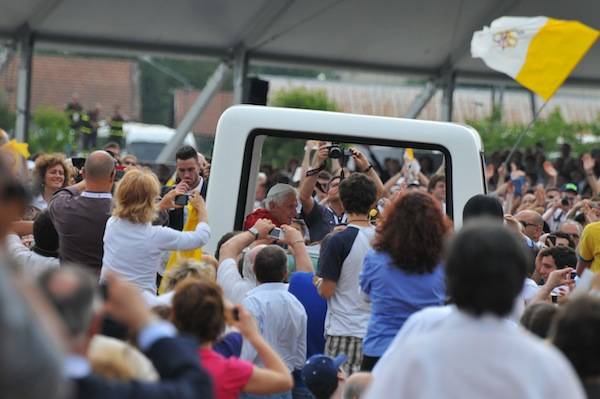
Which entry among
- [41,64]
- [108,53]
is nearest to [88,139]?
[108,53]

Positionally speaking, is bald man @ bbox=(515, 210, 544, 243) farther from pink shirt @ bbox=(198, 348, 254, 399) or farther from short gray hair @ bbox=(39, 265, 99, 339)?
short gray hair @ bbox=(39, 265, 99, 339)

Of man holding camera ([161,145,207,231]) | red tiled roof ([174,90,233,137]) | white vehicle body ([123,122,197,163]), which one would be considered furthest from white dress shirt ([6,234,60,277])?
red tiled roof ([174,90,233,137])

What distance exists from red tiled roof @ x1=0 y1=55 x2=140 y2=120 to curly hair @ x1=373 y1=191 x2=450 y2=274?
60937 millimetres

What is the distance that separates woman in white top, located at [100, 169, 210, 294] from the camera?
6496 mm

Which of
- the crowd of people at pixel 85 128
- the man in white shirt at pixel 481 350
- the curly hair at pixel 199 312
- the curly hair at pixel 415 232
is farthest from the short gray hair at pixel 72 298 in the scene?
the crowd of people at pixel 85 128

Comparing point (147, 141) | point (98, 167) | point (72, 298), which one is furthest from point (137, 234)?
point (147, 141)

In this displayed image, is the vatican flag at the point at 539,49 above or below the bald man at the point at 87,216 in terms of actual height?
above

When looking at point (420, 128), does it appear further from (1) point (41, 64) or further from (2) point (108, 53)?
(1) point (41, 64)

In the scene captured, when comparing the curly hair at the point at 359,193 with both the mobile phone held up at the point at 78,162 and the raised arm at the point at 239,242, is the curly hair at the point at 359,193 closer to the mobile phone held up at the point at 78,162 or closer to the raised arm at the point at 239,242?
the raised arm at the point at 239,242

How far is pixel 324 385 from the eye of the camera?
18.5ft

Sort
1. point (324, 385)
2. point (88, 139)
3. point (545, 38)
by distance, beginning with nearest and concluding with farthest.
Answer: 1. point (324, 385)
2. point (545, 38)
3. point (88, 139)

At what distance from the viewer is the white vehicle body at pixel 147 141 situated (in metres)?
30.1

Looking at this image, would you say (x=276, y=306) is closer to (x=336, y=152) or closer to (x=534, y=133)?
(x=336, y=152)

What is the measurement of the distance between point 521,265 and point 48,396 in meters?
1.42
